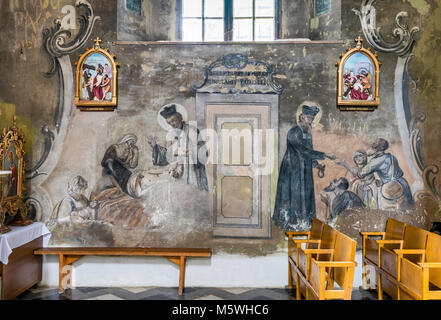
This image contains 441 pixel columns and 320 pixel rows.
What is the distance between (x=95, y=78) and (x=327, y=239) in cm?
433

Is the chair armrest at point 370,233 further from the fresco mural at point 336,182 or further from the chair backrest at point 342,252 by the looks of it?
the chair backrest at point 342,252

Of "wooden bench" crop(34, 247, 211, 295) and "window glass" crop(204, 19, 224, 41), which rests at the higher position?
"window glass" crop(204, 19, 224, 41)

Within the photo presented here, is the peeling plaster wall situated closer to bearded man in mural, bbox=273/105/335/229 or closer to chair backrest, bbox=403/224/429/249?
bearded man in mural, bbox=273/105/335/229

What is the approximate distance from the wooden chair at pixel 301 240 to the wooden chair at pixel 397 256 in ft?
2.88

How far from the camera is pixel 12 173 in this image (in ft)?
19.0

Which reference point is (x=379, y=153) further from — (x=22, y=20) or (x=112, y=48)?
(x=22, y=20)

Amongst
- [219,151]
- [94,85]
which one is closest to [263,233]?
[219,151]

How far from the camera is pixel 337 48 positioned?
621 cm

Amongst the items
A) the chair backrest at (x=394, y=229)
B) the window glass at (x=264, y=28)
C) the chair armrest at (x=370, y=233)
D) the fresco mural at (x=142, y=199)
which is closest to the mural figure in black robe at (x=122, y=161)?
the fresco mural at (x=142, y=199)

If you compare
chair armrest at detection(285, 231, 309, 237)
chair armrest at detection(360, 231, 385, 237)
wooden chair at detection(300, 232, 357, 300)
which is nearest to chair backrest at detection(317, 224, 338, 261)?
wooden chair at detection(300, 232, 357, 300)

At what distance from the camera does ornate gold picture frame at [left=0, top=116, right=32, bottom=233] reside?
18.2 feet

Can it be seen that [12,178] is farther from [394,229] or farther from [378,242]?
[394,229]

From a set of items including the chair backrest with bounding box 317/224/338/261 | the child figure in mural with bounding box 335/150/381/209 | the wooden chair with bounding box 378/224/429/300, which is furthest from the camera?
the child figure in mural with bounding box 335/150/381/209

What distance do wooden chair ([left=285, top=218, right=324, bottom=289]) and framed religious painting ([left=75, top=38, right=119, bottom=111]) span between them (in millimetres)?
3498
